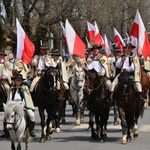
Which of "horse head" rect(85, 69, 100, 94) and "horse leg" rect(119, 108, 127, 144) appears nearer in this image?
"horse leg" rect(119, 108, 127, 144)

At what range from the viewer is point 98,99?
16.3 meters

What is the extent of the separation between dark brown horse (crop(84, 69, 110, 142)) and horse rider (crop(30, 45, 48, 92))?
5.77 feet

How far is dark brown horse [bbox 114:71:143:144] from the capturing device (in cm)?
1585

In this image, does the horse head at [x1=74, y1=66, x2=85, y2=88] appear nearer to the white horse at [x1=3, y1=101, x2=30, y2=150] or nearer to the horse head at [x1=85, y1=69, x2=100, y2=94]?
the horse head at [x1=85, y1=69, x2=100, y2=94]

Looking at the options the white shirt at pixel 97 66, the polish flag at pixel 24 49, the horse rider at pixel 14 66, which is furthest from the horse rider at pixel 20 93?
the polish flag at pixel 24 49

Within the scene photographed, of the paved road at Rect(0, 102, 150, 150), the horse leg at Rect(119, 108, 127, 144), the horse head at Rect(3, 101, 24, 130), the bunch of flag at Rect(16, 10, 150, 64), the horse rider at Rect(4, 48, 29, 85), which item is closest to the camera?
the horse head at Rect(3, 101, 24, 130)

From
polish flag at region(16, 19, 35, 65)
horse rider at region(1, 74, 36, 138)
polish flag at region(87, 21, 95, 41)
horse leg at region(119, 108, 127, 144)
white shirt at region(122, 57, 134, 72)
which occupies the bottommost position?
horse leg at region(119, 108, 127, 144)

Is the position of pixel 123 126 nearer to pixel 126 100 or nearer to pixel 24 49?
pixel 126 100

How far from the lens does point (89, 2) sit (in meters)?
47.7

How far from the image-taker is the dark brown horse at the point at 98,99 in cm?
1600

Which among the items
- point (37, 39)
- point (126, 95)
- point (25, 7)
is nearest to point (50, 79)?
point (126, 95)

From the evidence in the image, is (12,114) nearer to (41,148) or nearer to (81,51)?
(41,148)

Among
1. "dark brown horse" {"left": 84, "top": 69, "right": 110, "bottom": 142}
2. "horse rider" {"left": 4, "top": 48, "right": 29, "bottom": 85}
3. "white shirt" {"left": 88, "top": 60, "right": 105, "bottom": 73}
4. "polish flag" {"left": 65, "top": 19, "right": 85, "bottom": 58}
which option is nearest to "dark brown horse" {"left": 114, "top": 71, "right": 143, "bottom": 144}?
"dark brown horse" {"left": 84, "top": 69, "right": 110, "bottom": 142}

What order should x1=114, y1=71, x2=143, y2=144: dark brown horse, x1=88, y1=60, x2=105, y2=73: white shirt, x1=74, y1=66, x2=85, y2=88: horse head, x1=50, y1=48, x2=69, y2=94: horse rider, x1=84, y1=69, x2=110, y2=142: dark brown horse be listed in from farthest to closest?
1. x1=74, y1=66, x2=85, y2=88: horse head
2. x1=50, y1=48, x2=69, y2=94: horse rider
3. x1=88, y1=60, x2=105, y2=73: white shirt
4. x1=84, y1=69, x2=110, y2=142: dark brown horse
5. x1=114, y1=71, x2=143, y2=144: dark brown horse
